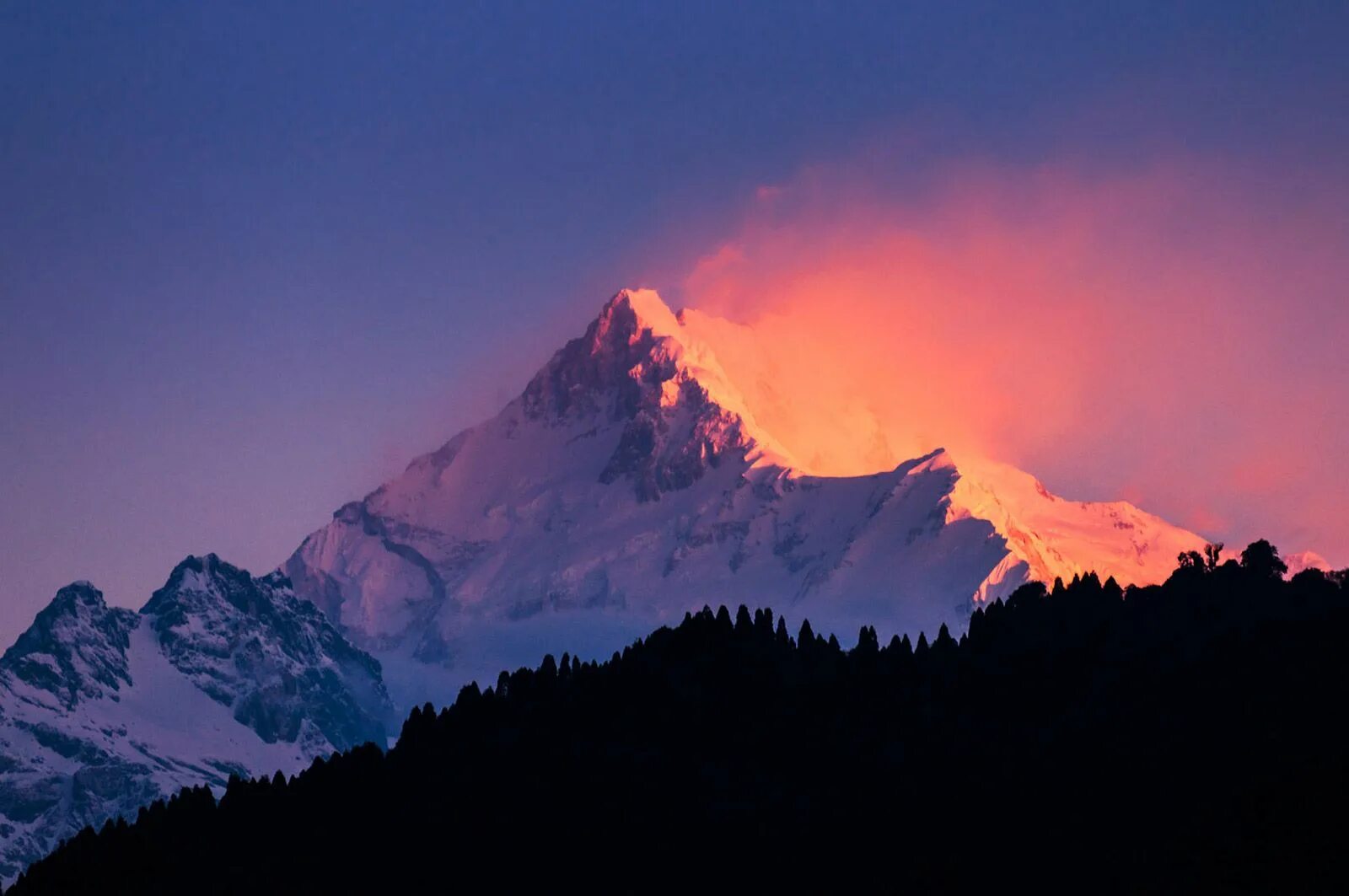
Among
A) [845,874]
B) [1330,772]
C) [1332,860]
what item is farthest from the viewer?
[845,874]

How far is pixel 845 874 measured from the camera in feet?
652

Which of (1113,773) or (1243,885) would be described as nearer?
(1243,885)

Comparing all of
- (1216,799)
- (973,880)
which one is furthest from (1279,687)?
(973,880)

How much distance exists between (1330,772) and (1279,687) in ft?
54.6

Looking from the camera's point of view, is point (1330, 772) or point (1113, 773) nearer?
point (1330, 772)

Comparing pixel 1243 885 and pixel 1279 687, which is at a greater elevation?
pixel 1279 687

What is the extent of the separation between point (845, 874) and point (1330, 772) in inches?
1529

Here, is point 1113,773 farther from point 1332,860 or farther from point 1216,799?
point 1332,860

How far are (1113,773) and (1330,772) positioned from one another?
68.9 feet

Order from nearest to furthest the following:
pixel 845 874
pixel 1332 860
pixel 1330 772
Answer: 1. pixel 1332 860
2. pixel 1330 772
3. pixel 845 874

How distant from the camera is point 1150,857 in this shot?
184125 mm

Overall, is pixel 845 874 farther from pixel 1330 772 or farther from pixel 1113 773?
pixel 1330 772

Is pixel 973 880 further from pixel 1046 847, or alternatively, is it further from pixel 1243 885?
pixel 1243 885

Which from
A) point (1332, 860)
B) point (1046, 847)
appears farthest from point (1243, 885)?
point (1046, 847)
